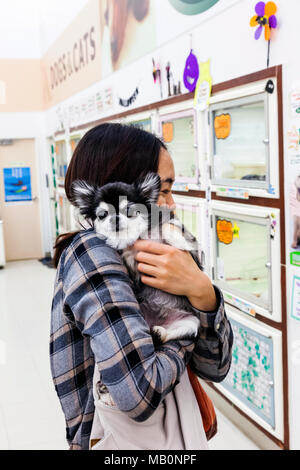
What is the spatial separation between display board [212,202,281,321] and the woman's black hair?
1553mm

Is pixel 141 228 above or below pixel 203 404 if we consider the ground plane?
above

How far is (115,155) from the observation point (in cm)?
102

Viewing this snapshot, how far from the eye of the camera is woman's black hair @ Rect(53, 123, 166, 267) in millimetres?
1021

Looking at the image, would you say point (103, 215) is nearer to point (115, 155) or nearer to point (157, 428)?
point (115, 155)

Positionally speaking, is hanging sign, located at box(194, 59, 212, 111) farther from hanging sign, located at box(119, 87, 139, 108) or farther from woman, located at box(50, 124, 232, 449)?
woman, located at box(50, 124, 232, 449)

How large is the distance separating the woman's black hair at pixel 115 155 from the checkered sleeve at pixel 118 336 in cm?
18

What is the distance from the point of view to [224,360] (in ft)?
3.58

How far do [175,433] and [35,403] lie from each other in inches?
110

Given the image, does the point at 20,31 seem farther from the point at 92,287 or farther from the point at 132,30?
the point at 92,287

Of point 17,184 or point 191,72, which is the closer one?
point 191,72

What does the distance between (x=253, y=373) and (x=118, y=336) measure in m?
2.14

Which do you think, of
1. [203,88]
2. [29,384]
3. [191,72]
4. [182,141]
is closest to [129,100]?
[182,141]

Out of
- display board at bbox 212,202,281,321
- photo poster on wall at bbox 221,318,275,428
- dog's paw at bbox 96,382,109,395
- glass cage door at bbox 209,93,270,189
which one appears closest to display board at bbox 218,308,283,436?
photo poster on wall at bbox 221,318,275,428

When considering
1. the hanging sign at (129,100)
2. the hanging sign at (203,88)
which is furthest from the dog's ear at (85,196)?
the hanging sign at (129,100)
